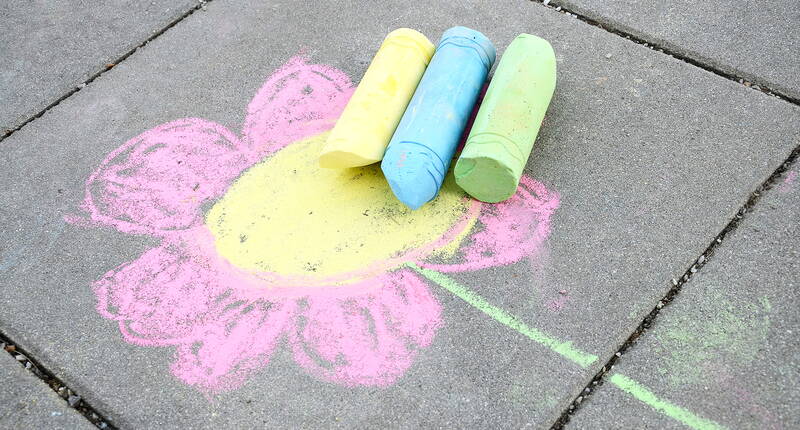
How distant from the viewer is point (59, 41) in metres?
4.03

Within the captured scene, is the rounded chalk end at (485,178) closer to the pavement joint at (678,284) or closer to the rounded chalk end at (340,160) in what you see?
the rounded chalk end at (340,160)

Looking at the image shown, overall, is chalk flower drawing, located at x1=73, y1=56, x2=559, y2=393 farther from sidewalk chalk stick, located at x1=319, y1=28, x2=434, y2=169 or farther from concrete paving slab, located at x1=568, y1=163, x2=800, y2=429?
concrete paving slab, located at x1=568, y1=163, x2=800, y2=429

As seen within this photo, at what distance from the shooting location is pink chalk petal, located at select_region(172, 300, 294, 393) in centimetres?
258

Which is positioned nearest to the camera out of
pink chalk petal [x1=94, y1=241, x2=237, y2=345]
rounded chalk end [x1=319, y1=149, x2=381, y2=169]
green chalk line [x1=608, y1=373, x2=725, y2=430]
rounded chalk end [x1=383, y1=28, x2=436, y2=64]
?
green chalk line [x1=608, y1=373, x2=725, y2=430]

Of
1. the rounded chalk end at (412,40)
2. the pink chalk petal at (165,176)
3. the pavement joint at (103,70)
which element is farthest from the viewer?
the pavement joint at (103,70)

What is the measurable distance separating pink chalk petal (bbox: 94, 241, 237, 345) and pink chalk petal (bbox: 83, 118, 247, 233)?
206 millimetres

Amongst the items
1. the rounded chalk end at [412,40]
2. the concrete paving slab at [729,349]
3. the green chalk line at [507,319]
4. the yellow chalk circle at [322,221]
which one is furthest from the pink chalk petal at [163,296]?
the concrete paving slab at [729,349]

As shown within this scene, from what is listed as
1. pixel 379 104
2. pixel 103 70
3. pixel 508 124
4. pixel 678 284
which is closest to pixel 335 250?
pixel 379 104

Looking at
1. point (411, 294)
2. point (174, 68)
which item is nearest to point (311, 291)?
point (411, 294)

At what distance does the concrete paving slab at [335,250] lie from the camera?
254 centimetres

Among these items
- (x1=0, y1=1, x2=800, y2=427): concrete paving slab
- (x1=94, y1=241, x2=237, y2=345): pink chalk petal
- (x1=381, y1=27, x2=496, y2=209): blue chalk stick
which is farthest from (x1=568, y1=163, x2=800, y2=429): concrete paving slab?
(x1=94, y1=241, x2=237, y2=345): pink chalk petal

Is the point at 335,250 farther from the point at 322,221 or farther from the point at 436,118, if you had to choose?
the point at 436,118

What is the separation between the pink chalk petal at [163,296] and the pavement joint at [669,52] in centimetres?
253

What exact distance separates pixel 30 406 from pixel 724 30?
3.93 metres
